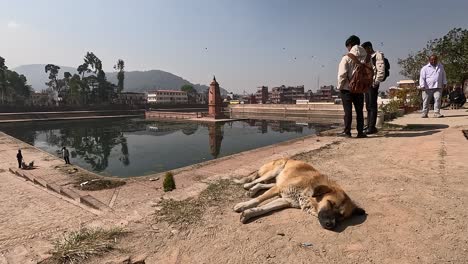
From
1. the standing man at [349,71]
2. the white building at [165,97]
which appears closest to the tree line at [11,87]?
the white building at [165,97]

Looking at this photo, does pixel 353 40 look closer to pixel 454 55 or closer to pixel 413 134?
pixel 413 134

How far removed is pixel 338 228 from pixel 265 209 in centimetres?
75

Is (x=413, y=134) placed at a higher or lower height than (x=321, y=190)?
higher

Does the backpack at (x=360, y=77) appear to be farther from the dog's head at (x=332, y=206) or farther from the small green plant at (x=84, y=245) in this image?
the small green plant at (x=84, y=245)

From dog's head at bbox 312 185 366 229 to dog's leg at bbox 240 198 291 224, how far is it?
14.3 inches

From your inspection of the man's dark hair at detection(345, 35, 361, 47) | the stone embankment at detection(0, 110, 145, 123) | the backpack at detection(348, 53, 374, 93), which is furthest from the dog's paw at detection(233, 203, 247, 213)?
the stone embankment at detection(0, 110, 145, 123)

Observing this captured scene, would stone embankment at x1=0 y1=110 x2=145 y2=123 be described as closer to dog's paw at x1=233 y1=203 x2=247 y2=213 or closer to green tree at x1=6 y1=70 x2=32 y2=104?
green tree at x1=6 y1=70 x2=32 y2=104

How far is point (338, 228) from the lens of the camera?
258 cm

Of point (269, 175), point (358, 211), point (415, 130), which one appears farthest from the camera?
point (415, 130)

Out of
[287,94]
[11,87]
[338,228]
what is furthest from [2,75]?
[287,94]

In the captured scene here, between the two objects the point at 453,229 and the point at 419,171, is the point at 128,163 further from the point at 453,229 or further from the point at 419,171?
the point at 453,229

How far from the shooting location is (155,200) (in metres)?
4.04

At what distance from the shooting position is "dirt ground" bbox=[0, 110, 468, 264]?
2268mm

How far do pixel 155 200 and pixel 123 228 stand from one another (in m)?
0.85
